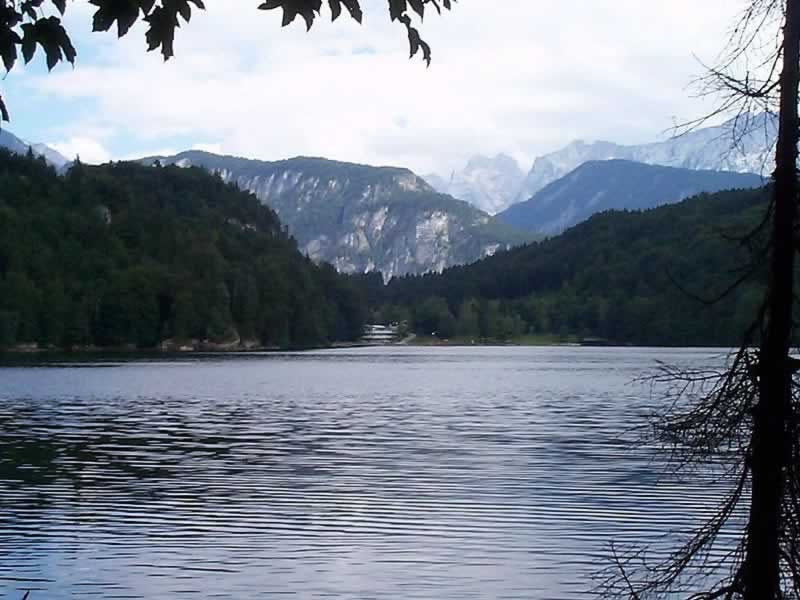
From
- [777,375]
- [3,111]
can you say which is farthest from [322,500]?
[3,111]

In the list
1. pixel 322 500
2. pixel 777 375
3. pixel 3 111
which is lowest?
pixel 322 500

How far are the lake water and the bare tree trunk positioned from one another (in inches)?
287

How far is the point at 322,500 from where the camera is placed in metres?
34.9

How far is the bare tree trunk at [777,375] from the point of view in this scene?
Result: 12.6 metres

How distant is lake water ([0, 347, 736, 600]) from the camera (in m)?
24.6

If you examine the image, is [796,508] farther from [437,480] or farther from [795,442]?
[437,480]

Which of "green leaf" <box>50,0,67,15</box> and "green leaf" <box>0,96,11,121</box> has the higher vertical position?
"green leaf" <box>50,0,67,15</box>

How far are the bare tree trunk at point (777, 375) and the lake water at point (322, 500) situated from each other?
7.29m

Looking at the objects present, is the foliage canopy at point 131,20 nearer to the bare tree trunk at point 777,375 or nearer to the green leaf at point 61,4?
the green leaf at point 61,4

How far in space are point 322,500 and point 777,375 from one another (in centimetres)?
2358

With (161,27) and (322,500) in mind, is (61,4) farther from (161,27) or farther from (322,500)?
(322,500)

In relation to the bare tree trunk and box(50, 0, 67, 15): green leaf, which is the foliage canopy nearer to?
box(50, 0, 67, 15): green leaf

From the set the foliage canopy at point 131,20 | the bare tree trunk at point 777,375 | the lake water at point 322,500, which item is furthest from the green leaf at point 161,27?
the lake water at point 322,500

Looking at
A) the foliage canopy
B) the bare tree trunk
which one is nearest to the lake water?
the bare tree trunk
